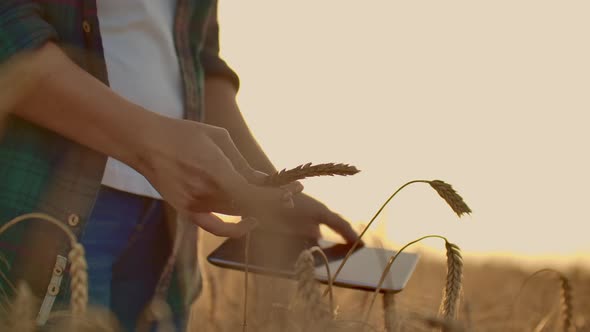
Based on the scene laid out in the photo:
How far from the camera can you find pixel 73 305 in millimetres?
889

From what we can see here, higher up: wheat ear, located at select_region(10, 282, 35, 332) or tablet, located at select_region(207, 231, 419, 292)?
tablet, located at select_region(207, 231, 419, 292)

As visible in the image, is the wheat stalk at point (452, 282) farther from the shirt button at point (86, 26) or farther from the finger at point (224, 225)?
the shirt button at point (86, 26)

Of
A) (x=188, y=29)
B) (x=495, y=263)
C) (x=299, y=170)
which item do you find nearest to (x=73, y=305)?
(x=299, y=170)

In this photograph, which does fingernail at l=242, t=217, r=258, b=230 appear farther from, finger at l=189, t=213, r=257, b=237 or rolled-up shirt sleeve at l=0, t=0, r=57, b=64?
rolled-up shirt sleeve at l=0, t=0, r=57, b=64

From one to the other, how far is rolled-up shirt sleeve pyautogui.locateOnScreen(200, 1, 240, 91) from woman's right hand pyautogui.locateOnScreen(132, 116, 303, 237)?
94cm

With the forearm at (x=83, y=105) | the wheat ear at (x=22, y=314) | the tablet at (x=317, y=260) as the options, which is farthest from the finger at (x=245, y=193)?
the wheat ear at (x=22, y=314)

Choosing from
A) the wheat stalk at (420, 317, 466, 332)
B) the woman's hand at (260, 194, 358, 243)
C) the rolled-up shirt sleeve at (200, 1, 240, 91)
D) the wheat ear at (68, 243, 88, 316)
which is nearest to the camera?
the wheat stalk at (420, 317, 466, 332)

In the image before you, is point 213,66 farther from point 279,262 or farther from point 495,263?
point 495,263

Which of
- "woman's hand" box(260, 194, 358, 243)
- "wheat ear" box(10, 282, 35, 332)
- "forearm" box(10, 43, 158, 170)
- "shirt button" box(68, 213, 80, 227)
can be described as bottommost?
"wheat ear" box(10, 282, 35, 332)

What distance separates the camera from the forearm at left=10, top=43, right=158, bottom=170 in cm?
133

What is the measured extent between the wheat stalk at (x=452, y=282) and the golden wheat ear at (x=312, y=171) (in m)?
0.17

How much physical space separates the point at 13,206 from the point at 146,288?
1.57 ft

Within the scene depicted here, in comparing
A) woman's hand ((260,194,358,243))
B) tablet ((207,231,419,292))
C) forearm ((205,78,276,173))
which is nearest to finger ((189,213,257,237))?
tablet ((207,231,419,292))

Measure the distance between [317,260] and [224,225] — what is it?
54cm
